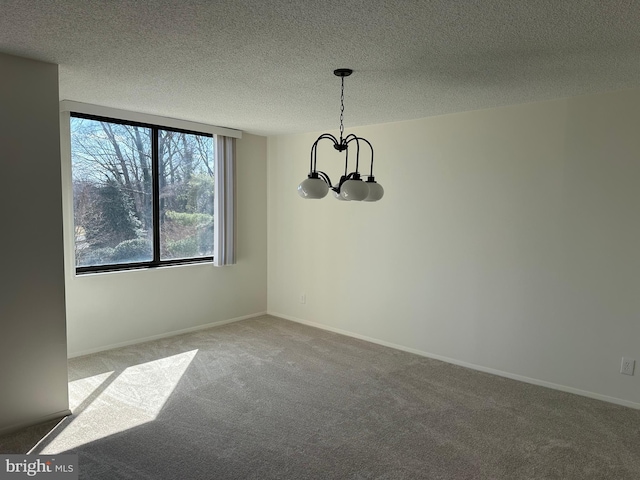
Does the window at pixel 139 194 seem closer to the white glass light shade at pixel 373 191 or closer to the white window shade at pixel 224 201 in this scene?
the white window shade at pixel 224 201

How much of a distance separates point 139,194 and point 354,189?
2849 mm

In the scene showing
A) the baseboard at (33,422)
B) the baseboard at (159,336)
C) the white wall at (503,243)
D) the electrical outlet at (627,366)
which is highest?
the white wall at (503,243)

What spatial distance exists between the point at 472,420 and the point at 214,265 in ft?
11.0

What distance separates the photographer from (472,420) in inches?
123

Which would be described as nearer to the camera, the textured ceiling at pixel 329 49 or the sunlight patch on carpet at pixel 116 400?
the textured ceiling at pixel 329 49

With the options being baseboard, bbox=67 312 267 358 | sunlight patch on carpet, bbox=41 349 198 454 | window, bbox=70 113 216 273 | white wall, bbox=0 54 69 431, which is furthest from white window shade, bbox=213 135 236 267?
white wall, bbox=0 54 69 431

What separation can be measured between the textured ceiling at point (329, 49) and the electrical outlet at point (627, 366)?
79.6 inches

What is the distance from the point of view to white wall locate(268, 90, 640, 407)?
3.43 m

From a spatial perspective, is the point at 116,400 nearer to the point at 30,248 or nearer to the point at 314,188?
the point at 30,248

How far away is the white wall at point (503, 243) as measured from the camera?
343 centimetres

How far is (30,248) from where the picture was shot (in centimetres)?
293

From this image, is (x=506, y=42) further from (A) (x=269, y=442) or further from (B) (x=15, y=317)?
(B) (x=15, y=317)

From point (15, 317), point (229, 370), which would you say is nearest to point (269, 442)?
point (229, 370)

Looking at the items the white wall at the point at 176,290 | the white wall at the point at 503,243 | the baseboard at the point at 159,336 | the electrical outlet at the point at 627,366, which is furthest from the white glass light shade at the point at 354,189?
the baseboard at the point at 159,336
